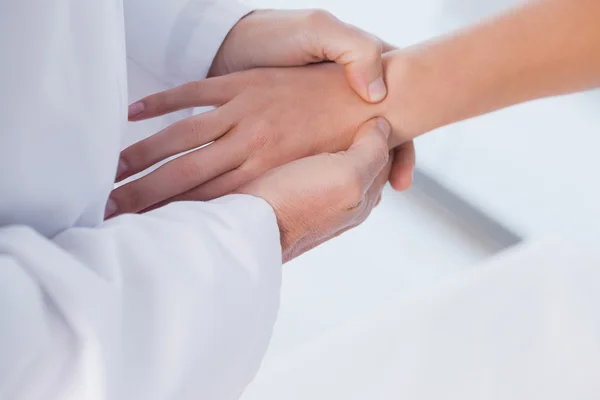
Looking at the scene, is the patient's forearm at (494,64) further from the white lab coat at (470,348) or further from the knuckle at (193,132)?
the white lab coat at (470,348)

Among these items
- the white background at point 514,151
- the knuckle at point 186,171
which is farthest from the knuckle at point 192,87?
the white background at point 514,151

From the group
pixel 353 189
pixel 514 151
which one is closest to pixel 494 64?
A: pixel 353 189

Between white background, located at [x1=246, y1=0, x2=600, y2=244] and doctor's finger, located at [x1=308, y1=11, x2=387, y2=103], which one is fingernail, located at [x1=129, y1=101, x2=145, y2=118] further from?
white background, located at [x1=246, y1=0, x2=600, y2=244]

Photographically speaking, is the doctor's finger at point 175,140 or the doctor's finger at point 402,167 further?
the doctor's finger at point 402,167

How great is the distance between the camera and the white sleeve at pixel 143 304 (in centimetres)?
37

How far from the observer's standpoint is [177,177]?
0.71m

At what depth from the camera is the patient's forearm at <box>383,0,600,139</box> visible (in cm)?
81

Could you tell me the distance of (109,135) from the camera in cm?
50

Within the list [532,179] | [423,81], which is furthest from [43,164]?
[532,179]

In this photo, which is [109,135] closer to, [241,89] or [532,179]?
[241,89]

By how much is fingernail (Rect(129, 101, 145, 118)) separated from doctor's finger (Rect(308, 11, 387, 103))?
23cm

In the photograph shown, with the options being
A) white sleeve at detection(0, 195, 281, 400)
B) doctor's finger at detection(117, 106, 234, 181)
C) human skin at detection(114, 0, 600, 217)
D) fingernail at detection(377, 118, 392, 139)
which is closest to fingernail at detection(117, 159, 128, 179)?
doctor's finger at detection(117, 106, 234, 181)

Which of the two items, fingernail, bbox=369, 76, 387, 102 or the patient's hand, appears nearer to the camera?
the patient's hand

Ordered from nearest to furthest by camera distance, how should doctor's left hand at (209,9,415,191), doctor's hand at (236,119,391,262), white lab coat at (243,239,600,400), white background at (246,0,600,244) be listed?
doctor's hand at (236,119,391,262)
doctor's left hand at (209,9,415,191)
white lab coat at (243,239,600,400)
white background at (246,0,600,244)
